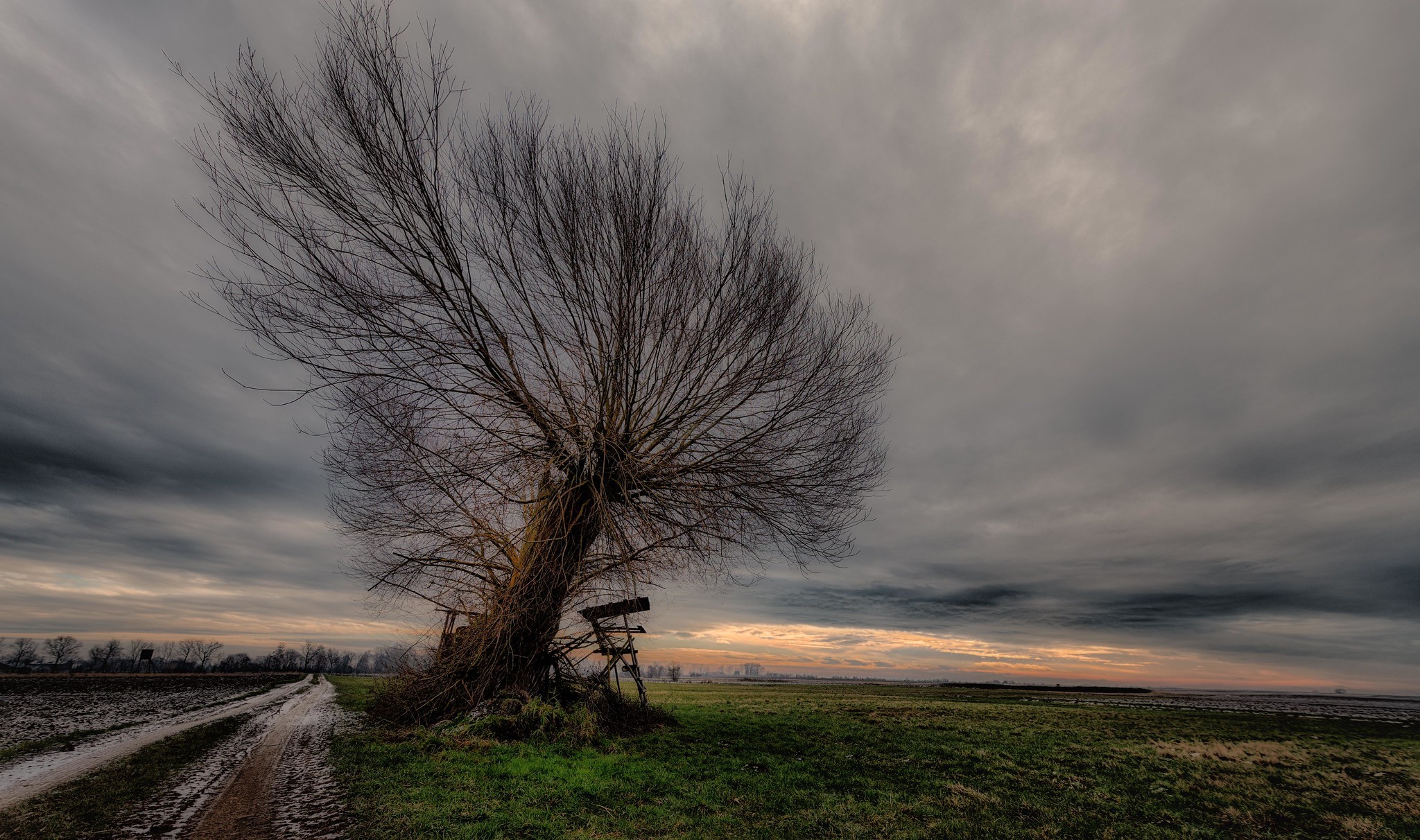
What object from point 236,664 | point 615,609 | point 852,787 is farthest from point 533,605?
point 236,664

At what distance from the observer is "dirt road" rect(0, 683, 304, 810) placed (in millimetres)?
7344

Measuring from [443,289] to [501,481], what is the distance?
380 cm

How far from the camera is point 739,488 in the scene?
11.0 metres

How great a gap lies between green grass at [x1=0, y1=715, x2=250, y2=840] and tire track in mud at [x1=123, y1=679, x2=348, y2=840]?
27cm

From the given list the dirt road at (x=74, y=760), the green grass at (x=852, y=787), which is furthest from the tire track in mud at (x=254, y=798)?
the dirt road at (x=74, y=760)

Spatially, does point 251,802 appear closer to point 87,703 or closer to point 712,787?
point 712,787

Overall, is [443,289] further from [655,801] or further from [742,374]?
[655,801]

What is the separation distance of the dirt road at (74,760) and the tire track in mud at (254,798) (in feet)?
4.94

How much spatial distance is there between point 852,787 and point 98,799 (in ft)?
33.8

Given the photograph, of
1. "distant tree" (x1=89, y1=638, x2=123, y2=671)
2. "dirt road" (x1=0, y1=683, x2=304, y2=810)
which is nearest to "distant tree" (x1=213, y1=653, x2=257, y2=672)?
"distant tree" (x1=89, y1=638, x2=123, y2=671)

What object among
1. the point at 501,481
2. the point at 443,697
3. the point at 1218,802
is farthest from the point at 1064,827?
the point at 443,697

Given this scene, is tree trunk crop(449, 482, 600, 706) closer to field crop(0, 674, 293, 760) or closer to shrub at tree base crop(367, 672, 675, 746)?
shrub at tree base crop(367, 672, 675, 746)

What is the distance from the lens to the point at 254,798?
6.94m

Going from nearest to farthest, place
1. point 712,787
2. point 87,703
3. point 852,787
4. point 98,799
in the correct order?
point 98,799 < point 712,787 < point 852,787 < point 87,703
